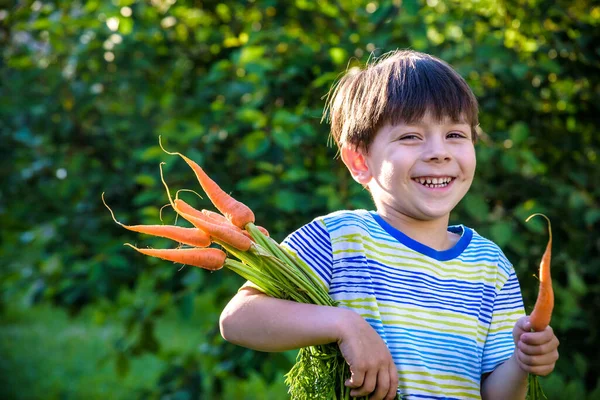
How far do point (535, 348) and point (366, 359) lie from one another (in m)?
0.35

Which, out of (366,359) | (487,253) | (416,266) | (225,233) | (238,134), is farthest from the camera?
(238,134)

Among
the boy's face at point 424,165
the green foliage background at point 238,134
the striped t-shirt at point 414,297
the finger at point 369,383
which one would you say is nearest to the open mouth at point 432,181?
the boy's face at point 424,165

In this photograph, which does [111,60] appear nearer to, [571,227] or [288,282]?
[571,227]

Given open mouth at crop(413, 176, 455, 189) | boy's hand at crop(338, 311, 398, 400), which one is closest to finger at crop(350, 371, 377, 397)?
boy's hand at crop(338, 311, 398, 400)

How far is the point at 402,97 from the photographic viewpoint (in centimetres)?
173

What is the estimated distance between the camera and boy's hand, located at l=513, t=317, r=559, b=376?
5.21 ft

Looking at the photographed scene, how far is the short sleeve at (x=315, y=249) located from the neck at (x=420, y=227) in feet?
0.58

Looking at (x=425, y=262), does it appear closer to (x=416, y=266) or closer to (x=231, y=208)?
(x=416, y=266)

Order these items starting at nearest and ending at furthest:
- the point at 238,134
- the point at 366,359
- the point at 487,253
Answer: the point at 366,359 < the point at 487,253 < the point at 238,134

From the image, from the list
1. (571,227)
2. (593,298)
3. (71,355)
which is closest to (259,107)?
(571,227)

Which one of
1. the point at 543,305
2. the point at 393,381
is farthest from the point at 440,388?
the point at 543,305

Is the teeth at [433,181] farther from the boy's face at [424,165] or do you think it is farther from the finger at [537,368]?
the finger at [537,368]

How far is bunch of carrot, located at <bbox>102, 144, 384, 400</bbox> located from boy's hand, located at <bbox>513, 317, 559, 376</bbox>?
1.18ft

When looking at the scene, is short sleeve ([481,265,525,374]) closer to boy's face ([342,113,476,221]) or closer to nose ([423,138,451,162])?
boy's face ([342,113,476,221])
